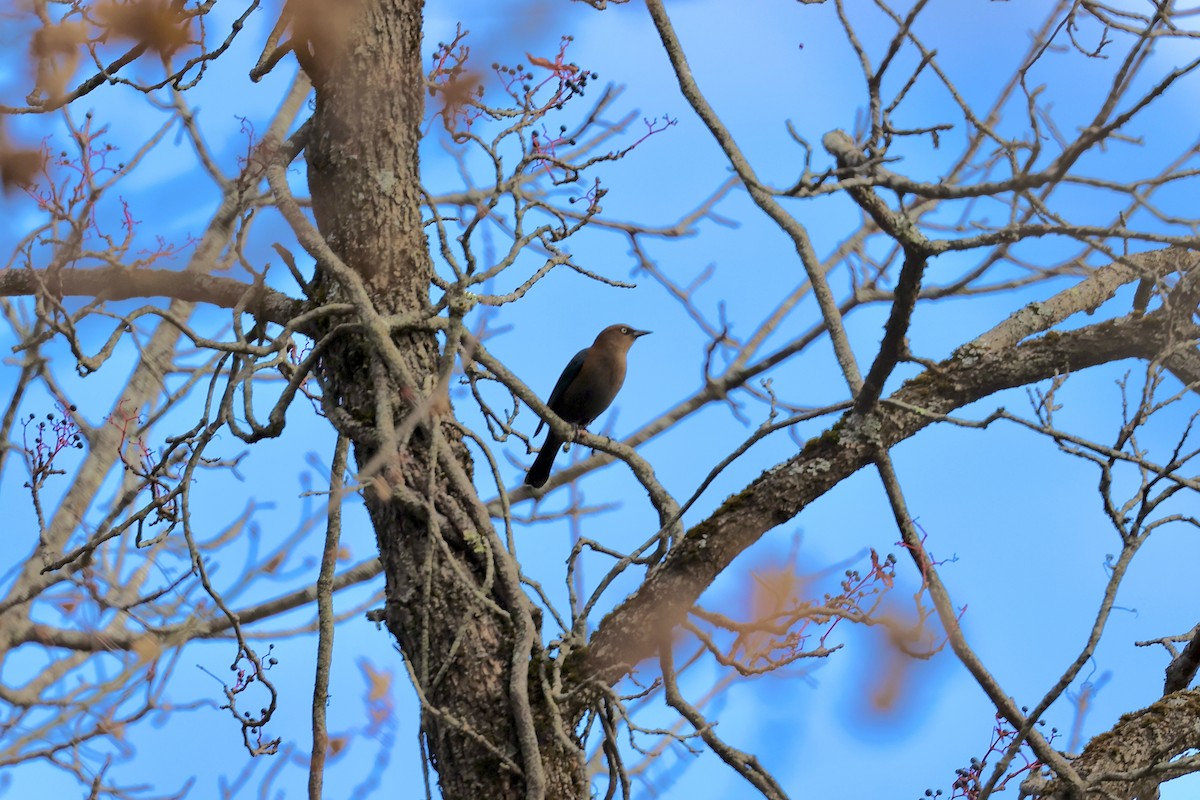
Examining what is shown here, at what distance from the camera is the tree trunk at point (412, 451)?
2.66 meters

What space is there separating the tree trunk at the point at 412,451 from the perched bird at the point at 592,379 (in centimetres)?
307

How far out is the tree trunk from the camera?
2.66 metres

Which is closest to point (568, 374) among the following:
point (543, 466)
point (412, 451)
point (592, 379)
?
point (592, 379)

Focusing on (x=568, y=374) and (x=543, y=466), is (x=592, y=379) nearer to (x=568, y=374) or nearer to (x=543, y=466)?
(x=568, y=374)

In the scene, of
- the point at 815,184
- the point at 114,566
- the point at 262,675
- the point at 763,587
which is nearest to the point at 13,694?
the point at 114,566

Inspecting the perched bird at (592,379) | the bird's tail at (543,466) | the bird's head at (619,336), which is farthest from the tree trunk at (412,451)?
the bird's head at (619,336)

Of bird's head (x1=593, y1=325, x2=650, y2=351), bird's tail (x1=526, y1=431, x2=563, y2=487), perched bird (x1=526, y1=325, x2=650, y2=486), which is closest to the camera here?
bird's tail (x1=526, y1=431, x2=563, y2=487)

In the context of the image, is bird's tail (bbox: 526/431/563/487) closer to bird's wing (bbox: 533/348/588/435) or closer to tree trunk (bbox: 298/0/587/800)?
bird's wing (bbox: 533/348/588/435)

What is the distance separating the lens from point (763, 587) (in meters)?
2.81

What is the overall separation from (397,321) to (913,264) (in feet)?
4.21

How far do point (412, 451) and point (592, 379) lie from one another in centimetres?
335

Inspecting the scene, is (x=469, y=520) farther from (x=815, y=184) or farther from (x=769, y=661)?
(x=815, y=184)

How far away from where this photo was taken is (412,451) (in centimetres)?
287

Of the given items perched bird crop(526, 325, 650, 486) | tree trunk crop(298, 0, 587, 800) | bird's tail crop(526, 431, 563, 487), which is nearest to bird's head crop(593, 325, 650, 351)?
perched bird crop(526, 325, 650, 486)
